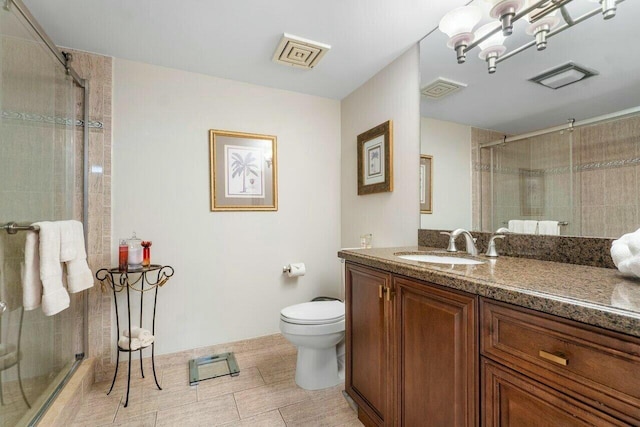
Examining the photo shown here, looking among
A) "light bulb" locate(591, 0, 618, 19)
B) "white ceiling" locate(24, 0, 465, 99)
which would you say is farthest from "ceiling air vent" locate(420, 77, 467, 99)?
"light bulb" locate(591, 0, 618, 19)

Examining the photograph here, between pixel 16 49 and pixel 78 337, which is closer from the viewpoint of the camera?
pixel 16 49

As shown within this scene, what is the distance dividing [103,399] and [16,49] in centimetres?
191

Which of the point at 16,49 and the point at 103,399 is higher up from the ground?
the point at 16,49

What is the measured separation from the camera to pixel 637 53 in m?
1.04

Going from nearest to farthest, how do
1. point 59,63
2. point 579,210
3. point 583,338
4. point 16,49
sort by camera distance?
point 583,338 < point 579,210 < point 16,49 < point 59,63

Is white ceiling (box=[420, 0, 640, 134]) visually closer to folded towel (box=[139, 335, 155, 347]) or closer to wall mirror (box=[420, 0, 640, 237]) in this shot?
wall mirror (box=[420, 0, 640, 237])

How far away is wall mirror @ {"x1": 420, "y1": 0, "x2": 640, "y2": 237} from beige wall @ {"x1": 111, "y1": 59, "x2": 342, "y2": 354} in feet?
3.70

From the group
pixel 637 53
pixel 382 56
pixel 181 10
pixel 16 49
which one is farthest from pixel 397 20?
pixel 16 49

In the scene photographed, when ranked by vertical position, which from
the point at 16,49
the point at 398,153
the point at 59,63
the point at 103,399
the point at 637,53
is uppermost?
the point at 59,63

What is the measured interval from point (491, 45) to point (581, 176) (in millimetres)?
760

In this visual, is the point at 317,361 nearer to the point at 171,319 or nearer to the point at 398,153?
the point at 171,319

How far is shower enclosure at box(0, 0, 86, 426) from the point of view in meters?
1.24

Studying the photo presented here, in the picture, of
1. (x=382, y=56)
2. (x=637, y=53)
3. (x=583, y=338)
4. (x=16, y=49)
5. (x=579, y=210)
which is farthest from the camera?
(x=382, y=56)

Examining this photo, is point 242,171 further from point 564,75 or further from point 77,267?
point 564,75
